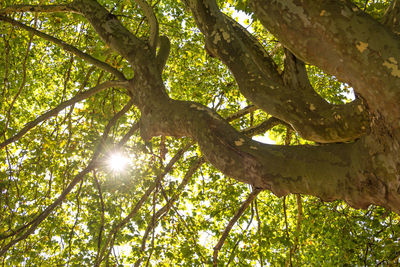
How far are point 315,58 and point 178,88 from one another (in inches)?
246

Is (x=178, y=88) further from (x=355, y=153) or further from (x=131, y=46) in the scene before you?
(x=355, y=153)

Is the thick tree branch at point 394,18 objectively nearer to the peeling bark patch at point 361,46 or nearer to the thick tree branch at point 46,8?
the peeling bark patch at point 361,46

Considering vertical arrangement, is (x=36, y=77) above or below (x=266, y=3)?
above

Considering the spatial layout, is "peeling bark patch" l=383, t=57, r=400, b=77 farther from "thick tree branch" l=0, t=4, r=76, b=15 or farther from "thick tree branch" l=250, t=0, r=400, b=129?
"thick tree branch" l=0, t=4, r=76, b=15

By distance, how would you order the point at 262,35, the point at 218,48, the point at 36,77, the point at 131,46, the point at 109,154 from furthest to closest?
1. the point at 36,77
2. the point at 262,35
3. the point at 109,154
4. the point at 131,46
5. the point at 218,48

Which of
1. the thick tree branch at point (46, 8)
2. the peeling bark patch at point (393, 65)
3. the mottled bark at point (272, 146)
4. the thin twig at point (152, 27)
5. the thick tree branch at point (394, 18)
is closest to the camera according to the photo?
the peeling bark patch at point (393, 65)

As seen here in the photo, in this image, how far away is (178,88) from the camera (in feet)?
26.8

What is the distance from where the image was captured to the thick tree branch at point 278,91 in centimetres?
225

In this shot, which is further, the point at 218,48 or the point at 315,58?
the point at 218,48

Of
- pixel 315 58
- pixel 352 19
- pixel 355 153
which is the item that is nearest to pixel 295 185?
pixel 355 153

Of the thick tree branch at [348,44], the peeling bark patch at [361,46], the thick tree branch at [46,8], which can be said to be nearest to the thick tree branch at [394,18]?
the thick tree branch at [348,44]

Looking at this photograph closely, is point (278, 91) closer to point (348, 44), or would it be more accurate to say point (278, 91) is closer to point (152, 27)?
point (348, 44)

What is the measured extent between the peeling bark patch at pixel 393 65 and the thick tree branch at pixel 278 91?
0.41m

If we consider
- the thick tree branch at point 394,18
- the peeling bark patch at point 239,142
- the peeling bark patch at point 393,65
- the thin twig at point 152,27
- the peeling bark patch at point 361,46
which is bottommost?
the peeling bark patch at point 393,65
